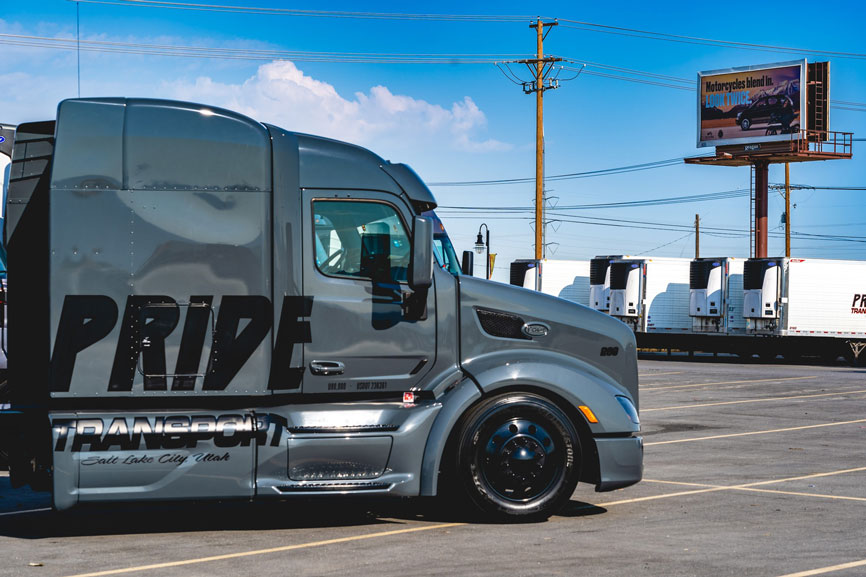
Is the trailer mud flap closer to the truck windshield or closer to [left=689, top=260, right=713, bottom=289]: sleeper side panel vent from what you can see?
the truck windshield

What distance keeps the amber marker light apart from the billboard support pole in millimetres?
44033

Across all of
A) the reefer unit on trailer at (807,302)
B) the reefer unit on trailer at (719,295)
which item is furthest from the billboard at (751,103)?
the reefer unit on trailer at (807,302)

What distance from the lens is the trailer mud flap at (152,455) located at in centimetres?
743

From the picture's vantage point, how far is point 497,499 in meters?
8.15

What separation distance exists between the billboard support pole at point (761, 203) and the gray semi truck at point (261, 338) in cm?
4428

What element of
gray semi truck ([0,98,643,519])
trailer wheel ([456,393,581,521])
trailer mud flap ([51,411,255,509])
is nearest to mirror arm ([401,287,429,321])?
gray semi truck ([0,98,643,519])

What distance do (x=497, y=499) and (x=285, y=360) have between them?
6.22ft

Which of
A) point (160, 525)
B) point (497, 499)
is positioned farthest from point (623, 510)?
point (160, 525)

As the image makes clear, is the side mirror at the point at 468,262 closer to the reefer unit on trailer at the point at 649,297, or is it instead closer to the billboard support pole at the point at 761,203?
the reefer unit on trailer at the point at 649,297

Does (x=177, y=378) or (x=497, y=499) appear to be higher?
(x=177, y=378)

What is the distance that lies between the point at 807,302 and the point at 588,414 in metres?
29.3

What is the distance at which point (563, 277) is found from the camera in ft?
136

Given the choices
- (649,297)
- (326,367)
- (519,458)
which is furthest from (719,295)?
(326,367)

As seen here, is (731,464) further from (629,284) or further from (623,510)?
(629,284)
